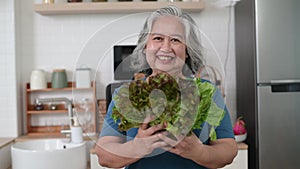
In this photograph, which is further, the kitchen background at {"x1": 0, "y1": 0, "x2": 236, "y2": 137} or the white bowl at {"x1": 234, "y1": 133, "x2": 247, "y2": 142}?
the kitchen background at {"x1": 0, "y1": 0, "x2": 236, "y2": 137}

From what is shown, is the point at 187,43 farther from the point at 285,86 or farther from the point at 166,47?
the point at 285,86

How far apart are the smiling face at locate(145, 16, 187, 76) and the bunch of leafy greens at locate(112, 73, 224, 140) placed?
1.6 inches

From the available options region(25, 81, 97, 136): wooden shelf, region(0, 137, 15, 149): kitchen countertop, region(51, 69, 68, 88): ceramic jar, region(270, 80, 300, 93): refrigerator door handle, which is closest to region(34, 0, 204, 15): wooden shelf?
region(51, 69, 68, 88): ceramic jar

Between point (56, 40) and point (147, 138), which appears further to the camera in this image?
point (56, 40)

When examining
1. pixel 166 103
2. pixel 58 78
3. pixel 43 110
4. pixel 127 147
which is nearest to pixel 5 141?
pixel 43 110

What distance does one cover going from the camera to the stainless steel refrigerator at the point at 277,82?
7.52 ft

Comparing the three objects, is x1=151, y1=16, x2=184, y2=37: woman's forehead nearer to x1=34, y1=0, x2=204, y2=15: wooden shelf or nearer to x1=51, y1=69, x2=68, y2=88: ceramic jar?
x1=34, y1=0, x2=204, y2=15: wooden shelf

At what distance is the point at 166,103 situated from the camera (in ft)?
2.46

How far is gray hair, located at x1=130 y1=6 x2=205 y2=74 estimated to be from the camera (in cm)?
84

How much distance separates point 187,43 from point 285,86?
1637mm

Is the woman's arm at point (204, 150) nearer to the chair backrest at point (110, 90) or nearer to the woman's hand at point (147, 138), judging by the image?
the woman's hand at point (147, 138)

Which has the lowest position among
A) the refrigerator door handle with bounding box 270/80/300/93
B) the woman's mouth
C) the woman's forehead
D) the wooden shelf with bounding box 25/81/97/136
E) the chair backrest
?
the wooden shelf with bounding box 25/81/97/136

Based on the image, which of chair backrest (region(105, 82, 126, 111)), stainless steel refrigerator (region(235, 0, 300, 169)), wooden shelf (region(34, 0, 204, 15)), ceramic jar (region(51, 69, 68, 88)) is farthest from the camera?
ceramic jar (region(51, 69, 68, 88))

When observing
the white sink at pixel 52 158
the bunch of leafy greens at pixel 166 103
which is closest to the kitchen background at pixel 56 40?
the white sink at pixel 52 158
